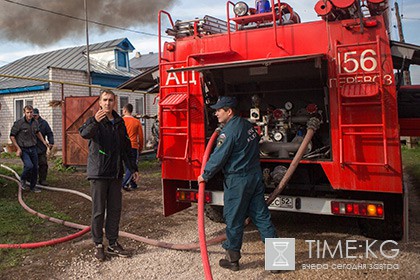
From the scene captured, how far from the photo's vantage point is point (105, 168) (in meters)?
4.08

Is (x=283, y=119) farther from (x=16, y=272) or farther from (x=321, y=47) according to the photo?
(x=16, y=272)

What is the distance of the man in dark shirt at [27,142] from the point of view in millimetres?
7516

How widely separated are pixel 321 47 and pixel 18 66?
2236 centimetres

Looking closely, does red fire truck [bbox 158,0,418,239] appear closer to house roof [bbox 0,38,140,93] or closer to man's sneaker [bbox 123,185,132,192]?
man's sneaker [bbox 123,185,132,192]

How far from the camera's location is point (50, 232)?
514 centimetres

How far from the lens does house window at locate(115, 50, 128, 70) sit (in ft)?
73.8

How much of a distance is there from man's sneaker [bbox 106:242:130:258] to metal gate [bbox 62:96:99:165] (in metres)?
7.07

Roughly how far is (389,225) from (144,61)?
3259 cm

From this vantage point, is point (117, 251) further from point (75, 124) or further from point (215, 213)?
point (75, 124)

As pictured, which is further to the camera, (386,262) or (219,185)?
(219,185)

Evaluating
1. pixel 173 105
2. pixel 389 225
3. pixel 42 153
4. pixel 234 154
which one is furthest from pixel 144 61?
pixel 389 225

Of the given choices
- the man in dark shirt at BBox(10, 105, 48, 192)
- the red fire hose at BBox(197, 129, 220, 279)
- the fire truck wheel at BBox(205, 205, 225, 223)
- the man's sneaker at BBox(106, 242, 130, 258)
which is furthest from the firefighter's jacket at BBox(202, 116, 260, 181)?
the man in dark shirt at BBox(10, 105, 48, 192)

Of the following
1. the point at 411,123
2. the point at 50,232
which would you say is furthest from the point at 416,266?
the point at 50,232

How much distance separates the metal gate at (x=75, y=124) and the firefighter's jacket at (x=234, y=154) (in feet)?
25.8
